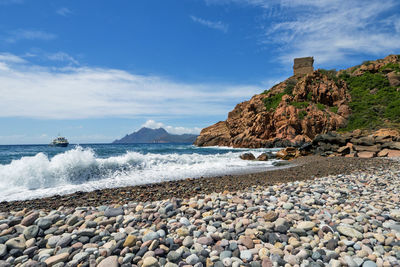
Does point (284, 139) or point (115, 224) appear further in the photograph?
point (284, 139)

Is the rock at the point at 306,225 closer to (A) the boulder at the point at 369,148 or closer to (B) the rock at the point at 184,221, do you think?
(B) the rock at the point at 184,221

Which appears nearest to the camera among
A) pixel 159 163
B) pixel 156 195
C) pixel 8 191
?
pixel 156 195

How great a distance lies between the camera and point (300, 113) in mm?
40281

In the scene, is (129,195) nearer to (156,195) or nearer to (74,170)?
(156,195)

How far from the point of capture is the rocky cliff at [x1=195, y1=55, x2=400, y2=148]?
38375 mm

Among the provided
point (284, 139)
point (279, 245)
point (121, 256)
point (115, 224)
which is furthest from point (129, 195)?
point (284, 139)

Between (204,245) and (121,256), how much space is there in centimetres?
108

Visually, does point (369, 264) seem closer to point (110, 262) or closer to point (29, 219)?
point (110, 262)

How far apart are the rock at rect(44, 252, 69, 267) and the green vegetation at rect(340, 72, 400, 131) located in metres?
40.2

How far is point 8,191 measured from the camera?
849 cm

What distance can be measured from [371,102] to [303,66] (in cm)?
3066

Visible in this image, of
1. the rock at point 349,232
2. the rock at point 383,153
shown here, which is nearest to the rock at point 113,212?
the rock at point 349,232

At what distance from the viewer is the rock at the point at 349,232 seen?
3.09 meters

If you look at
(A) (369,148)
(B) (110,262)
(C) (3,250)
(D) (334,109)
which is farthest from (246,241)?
(D) (334,109)
